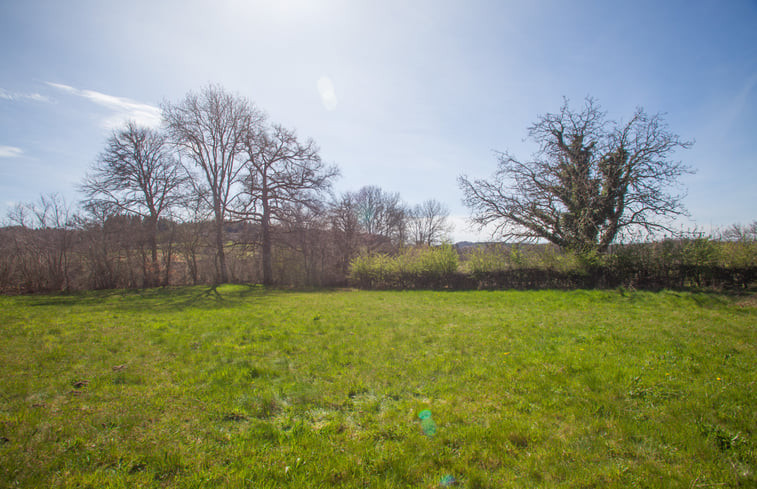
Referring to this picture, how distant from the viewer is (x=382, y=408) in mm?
3766

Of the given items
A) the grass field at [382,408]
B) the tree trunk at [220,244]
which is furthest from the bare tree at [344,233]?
the grass field at [382,408]

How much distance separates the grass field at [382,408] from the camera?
252cm

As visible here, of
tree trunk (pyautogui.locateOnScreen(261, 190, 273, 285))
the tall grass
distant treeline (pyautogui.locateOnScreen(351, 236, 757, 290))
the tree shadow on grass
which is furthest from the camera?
tree trunk (pyautogui.locateOnScreen(261, 190, 273, 285))

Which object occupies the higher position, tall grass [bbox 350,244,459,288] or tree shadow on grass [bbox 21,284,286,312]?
tall grass [bbox 350,244,459,288]

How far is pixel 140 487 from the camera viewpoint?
2.31 m

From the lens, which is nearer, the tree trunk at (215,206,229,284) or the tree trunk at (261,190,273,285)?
the tree trunk at (215,206,229,284)

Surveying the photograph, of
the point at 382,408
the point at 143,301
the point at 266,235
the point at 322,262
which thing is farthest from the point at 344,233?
the point at 382,408

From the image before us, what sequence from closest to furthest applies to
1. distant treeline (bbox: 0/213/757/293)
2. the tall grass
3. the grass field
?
the grass field, distant treeline (bbox: 0/213/757/293), the tall grass

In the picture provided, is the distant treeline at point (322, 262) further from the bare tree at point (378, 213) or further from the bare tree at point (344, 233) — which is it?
the bare tree at point (378, 213)

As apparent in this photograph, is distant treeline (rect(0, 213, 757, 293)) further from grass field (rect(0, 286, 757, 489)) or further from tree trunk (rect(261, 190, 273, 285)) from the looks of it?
grass field (rect(0, 286, 757, 489))

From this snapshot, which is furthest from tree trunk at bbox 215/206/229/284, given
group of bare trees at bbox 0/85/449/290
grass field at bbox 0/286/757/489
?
grass field at bbox 0/286/757/489

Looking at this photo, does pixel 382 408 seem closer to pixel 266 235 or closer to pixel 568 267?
pixel 568 267

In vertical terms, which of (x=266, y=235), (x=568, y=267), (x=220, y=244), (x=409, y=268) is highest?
(x=266, y=235)

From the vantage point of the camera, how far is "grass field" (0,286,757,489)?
252 centimetres
